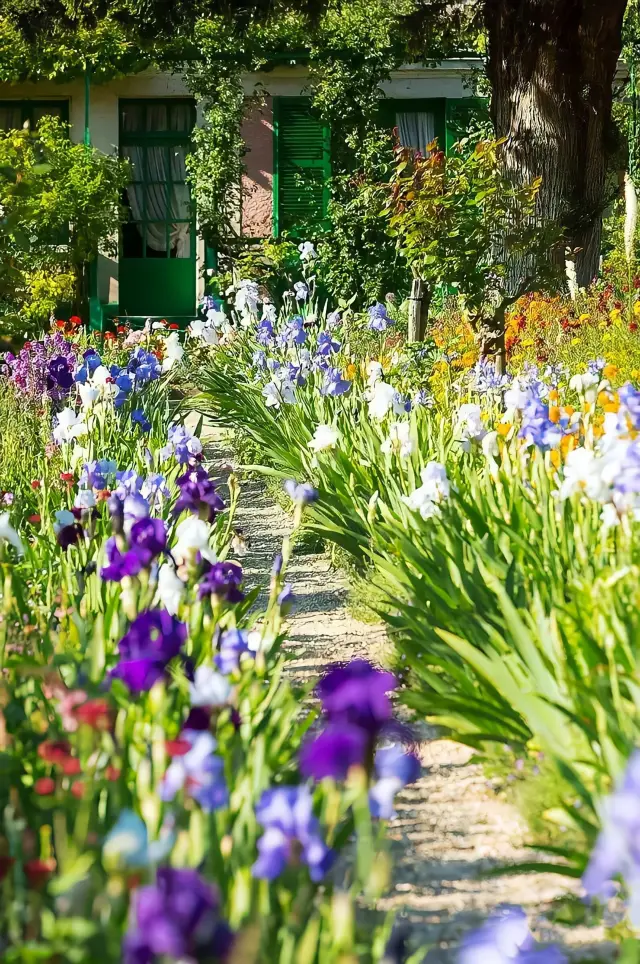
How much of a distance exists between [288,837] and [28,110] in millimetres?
14247

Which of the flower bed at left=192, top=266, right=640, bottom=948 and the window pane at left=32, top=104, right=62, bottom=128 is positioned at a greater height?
the window pane at left=32, top=104, right=62, bottom=128

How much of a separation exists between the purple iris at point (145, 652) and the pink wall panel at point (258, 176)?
12.6 m

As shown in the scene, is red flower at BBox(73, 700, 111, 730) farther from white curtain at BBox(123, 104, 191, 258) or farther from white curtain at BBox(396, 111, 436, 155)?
white curtain at BBox(396, 111, 436, 155)

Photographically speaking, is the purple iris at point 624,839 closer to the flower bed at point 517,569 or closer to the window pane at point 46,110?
the flower bed at point 517,569

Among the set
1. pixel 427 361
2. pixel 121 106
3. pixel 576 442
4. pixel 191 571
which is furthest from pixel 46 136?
pixel 191 571

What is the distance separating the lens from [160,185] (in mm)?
14250

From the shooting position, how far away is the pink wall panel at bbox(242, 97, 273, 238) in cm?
Answer: 1404

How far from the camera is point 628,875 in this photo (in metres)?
1.08

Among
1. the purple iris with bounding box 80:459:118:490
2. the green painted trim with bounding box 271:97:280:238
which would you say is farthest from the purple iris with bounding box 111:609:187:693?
the green painted trim with bounding box 271:97:280:238

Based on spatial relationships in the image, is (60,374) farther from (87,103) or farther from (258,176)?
(258,176)

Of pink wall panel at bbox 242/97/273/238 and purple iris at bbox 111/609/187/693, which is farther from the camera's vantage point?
pink wall panel at bbox 242/97/273/238

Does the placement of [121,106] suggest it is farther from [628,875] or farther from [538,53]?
[628,875]

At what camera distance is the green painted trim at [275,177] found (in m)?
13.9

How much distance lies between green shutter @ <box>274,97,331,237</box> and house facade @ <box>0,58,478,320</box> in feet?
0.04
